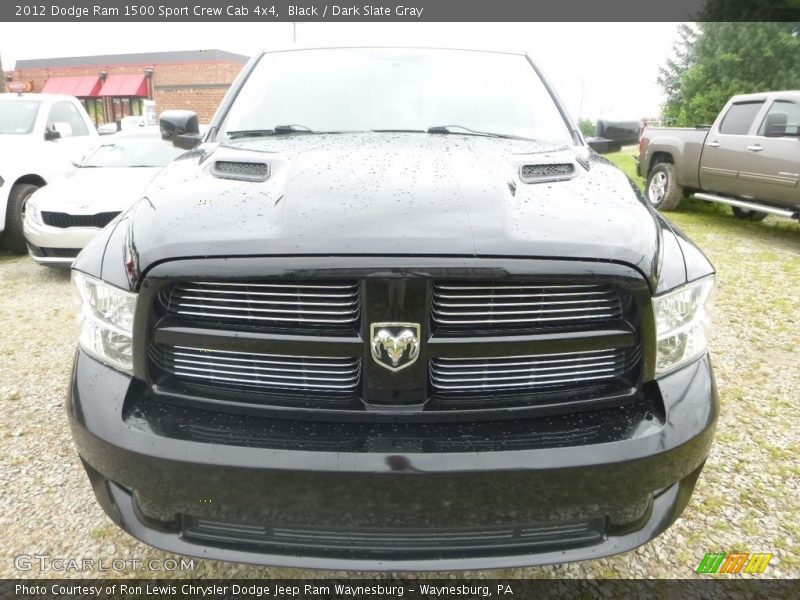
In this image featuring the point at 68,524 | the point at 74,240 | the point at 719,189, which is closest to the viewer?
the point at 68,524

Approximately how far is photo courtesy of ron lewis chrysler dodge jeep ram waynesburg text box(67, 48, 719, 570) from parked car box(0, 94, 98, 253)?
6.12 m

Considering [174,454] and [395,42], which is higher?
[395,42]

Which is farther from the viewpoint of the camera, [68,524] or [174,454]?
[68,524]

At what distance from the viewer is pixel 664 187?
955cm

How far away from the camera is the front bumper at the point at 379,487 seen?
4.48 feet

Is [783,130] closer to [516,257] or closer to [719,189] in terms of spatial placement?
[719,189]

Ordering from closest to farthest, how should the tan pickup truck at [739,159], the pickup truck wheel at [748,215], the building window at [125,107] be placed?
the tan pickup truck at [739,159] < the pickup truck wheel at [748,215] < the building window at [125,107]

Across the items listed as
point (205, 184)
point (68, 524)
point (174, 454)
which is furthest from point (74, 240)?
point (174, 454)

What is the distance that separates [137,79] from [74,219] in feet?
97.9

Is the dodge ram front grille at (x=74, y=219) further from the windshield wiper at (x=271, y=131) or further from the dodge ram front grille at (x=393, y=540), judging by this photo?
the dodge ram front grille at (x=393, y=540)

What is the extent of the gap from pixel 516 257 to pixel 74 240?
17.3 feet

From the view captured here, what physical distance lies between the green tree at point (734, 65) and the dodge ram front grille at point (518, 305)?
22990 millimetres

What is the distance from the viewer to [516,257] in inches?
54.0

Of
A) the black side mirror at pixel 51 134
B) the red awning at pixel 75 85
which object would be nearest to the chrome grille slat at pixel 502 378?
the black side mirror at pixel 51 134
